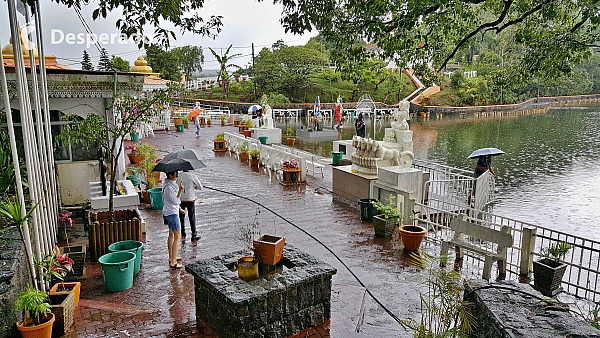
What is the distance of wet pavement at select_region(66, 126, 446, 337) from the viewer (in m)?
5.30

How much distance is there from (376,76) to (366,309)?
2176 inches

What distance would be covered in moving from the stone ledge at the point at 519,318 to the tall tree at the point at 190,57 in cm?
6437

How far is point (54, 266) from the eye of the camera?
5.43 meters

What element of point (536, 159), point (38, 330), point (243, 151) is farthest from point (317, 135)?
point (38, 330)

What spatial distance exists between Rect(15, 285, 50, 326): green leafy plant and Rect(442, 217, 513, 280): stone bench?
5975 millimetres

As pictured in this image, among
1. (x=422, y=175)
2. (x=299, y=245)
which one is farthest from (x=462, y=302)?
(x=422, y=175)

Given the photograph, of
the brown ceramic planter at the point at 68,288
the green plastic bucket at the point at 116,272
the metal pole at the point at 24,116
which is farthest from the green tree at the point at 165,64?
the brown ceramic planter at the point at 68,288

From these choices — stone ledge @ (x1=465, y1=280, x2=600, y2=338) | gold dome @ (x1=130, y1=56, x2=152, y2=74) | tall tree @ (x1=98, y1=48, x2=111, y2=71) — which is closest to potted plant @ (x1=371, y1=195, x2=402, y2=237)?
stone ledge @ (x1=465, y1=280, x2=600, y2=338)

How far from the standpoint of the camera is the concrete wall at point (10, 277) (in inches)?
163

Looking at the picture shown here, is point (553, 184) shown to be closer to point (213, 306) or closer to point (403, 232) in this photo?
point (403, 232)

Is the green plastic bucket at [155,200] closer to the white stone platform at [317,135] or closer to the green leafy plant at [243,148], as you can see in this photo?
the green leafy plant at [243,148]

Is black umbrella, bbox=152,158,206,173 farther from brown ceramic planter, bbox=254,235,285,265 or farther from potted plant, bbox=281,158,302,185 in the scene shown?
potted plant, bbox=281,158,302,185

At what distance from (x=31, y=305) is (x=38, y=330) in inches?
16.1

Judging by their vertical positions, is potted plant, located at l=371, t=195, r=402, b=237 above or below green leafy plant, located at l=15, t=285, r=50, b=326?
below
